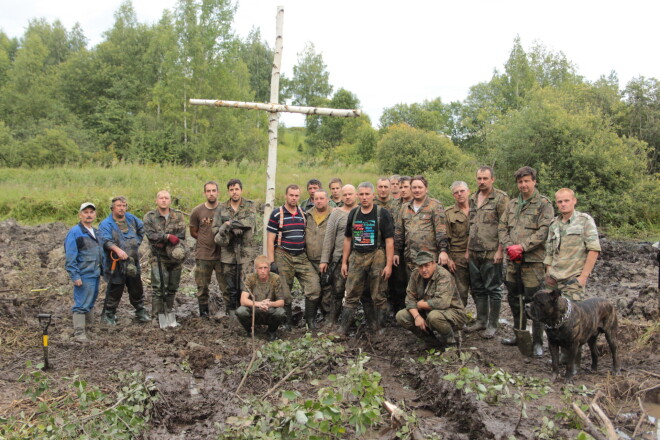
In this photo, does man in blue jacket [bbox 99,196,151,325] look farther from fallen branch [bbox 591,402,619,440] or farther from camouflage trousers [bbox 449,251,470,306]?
fallen branch [bbox 591,402,619,440]

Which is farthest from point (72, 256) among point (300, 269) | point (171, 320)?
point (300, 269)

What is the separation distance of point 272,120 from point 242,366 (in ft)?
12.3

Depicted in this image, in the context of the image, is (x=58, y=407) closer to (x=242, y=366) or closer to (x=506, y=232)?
(x=242, y=366)

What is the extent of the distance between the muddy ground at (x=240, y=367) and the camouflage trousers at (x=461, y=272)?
0.71 meters

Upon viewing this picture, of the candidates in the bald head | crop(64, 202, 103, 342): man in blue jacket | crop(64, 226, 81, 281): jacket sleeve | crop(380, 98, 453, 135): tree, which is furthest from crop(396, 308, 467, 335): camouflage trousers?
crop(380, 98, 453, 135): tree

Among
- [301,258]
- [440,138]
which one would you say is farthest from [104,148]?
[301,258]

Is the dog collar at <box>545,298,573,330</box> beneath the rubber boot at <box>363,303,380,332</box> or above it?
above

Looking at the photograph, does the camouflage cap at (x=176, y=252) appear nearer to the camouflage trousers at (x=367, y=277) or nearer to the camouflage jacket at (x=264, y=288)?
the camouflage jacket at (x=264, y=288)

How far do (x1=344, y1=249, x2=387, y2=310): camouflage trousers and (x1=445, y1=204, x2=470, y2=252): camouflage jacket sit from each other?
0.96 metres

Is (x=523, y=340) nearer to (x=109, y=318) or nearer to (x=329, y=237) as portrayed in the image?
(x=329, y=237)

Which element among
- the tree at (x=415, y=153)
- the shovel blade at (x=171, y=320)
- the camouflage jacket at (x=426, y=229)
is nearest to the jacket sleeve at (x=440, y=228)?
the camouflage jacket at (x=426, y=229)

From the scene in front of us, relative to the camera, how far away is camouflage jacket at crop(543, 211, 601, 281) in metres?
5.45

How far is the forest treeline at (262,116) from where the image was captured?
17891mm

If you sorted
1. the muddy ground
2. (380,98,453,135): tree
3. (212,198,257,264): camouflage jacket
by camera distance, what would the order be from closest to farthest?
the muddy ground
(212,198,257,264): camouflage jacket
(380,98,453,135): tree
